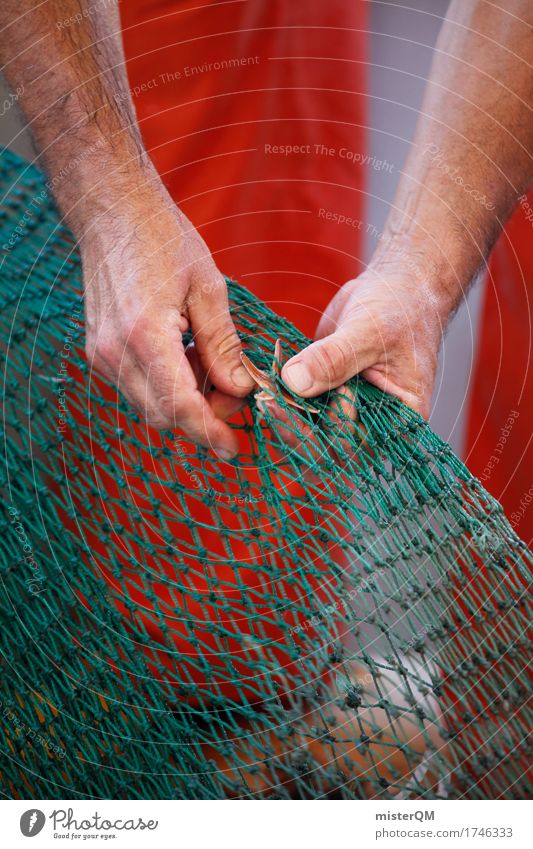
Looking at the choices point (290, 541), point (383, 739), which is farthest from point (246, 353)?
point (383, 739)

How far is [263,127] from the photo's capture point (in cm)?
58

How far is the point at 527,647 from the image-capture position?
387mm

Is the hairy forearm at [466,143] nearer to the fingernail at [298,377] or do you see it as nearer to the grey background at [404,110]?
the grey background at [404,110]

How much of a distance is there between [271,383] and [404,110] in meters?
0.25

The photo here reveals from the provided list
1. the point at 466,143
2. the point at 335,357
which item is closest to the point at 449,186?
the point at 466,143

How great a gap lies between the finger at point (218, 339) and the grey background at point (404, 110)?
157 millimetres

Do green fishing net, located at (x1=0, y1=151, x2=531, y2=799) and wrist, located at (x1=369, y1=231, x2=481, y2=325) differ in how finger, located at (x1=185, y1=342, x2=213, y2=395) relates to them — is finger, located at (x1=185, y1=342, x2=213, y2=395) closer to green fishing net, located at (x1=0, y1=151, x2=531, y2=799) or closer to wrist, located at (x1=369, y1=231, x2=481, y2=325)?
green fishing net, located at (x1=0, y1=151, x2=531, y2=799)

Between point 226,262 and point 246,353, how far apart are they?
0.16 metres

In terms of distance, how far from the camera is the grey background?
0.53 m

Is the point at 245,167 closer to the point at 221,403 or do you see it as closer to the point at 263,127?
the point at 263,127

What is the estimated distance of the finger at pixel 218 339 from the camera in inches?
16.7

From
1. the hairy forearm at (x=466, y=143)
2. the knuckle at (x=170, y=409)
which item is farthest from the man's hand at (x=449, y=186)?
the knuckle at (x=170, y=409)

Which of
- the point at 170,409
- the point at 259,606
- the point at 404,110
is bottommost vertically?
the point at 259,606

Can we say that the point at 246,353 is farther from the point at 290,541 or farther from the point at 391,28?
the point at 391,28
